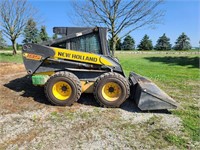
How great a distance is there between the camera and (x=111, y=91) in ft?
17.7

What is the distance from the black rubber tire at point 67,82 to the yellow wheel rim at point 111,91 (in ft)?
2.15

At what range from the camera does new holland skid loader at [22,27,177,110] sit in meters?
5.32

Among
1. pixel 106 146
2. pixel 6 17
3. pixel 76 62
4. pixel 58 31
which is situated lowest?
pixel 106 146

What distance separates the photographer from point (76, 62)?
5.57 m

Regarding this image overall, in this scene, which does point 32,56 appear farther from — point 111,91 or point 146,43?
point 146,43

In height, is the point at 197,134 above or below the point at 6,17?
below

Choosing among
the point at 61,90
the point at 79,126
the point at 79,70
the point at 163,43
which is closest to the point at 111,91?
the point at 79,70

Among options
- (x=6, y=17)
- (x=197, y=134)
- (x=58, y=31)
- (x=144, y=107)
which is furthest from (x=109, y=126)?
(x=6, y=17)

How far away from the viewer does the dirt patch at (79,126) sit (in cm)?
354

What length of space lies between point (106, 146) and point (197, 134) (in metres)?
1.73

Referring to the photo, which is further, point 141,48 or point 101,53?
point 141,48

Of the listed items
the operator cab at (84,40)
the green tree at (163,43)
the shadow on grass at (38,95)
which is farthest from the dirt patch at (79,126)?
the green tree at (163,43)

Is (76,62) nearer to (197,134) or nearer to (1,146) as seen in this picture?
(1,146)

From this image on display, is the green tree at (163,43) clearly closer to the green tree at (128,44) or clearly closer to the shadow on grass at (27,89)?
the green tree at (128,44)
